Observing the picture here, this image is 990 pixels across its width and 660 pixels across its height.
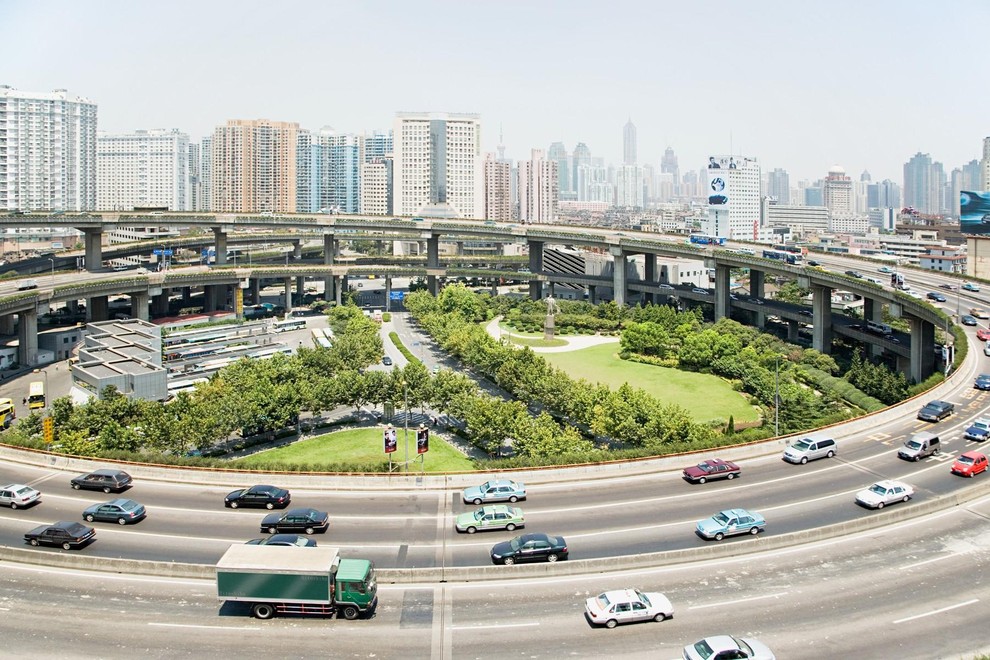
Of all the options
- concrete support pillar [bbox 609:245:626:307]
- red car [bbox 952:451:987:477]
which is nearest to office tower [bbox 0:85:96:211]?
concrete support pillar [bbox 609:245:626:307]

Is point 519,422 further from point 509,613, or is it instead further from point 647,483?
point 509,613

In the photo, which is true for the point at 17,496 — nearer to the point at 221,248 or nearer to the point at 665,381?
the point at 665,381

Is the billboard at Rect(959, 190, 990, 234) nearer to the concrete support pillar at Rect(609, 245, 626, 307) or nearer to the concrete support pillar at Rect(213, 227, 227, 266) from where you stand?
the concrete support pillar at Rect(609, 245, 626, 307)

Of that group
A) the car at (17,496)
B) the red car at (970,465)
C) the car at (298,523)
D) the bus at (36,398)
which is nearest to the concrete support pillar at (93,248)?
the bus at (36,398)

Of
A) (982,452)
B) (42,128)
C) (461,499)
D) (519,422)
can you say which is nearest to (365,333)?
(519,422)

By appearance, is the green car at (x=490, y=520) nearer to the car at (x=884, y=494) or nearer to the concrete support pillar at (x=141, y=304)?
the car at (x=884, y=494)

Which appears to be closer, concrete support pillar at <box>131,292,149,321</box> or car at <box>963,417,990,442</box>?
car at <box>963,417,990,442</box>
